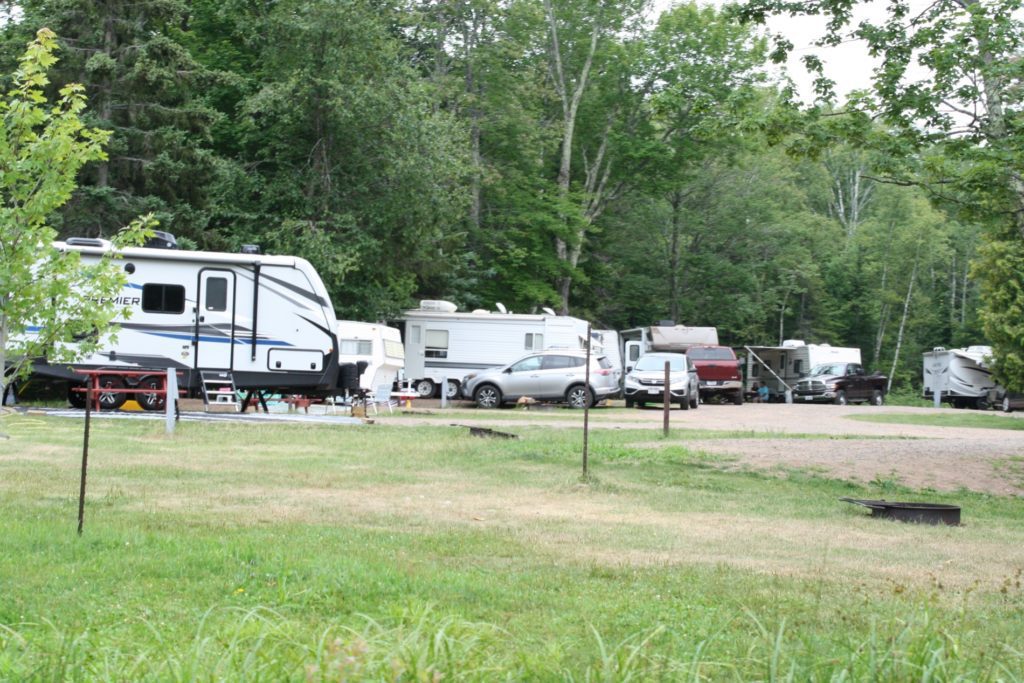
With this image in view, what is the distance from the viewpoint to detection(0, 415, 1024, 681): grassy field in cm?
→ 419

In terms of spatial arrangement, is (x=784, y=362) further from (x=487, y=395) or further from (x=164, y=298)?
(x=164, y=298)

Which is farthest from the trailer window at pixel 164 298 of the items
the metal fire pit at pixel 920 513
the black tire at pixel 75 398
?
the metal fire pit at pixel 920 513

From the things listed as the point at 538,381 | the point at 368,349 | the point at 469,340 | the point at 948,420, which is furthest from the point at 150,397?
the point at 948,420

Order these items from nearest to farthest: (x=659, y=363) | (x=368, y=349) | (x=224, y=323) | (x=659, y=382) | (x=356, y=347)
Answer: (x=224, y=323) → (x=356, y=347) → (x=368, y=349) → (x=659, y=382) → (x=659, y=363)

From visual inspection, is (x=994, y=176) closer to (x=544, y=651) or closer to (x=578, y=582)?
(x=578, y=582)

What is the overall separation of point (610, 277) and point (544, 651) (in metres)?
45.4

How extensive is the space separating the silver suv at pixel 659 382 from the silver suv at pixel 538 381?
2.28m

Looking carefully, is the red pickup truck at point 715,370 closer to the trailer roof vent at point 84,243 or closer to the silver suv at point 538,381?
the silver suv at point 538,381

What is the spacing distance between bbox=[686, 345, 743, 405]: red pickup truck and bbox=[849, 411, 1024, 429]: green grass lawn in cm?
750

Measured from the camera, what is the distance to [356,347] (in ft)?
94.6

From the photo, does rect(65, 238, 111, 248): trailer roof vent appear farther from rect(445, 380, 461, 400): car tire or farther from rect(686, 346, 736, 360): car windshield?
rect(686, 346, 736, 360): car windshield

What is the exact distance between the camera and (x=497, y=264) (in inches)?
1658

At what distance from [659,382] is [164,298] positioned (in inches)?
599

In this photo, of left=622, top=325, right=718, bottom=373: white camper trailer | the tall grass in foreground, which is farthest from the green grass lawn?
the tall grass in foreground
